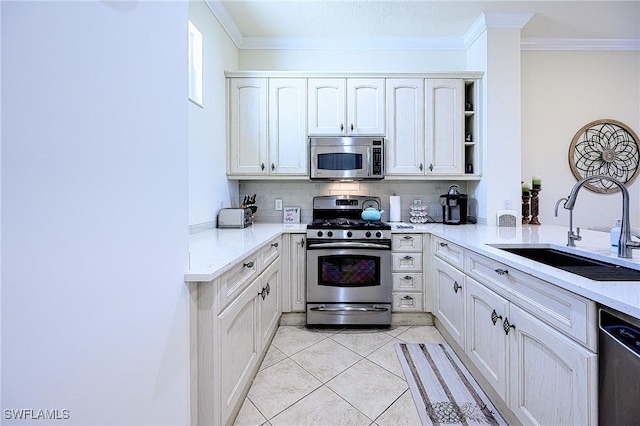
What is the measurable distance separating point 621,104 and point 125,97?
14.5 ft

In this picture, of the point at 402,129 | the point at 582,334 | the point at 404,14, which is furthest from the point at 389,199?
the point at 582,334

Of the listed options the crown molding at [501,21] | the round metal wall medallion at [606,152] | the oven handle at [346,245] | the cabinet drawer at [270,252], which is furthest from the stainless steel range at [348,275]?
the round metal wall medallion at [606,152]

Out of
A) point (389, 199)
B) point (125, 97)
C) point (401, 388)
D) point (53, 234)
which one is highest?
point (125, 97)

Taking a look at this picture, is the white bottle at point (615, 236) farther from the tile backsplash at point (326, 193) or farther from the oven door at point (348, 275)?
the tile backsplash at point (326, 193)

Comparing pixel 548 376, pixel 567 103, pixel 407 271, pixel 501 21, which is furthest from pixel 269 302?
pixel 567 103

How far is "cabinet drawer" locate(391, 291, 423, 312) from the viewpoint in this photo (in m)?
2.66

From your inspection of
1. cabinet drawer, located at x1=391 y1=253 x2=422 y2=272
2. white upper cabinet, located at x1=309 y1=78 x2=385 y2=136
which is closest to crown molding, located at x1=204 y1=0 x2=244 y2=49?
white upper cabinet, located at x1=309 y1=78 x2=385 y2=136

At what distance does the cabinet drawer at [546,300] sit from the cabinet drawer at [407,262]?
0.99 metres

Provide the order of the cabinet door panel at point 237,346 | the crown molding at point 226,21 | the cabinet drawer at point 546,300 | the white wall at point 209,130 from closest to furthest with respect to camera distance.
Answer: the cabinet drawer at point 546,300 < the cabinet door panel at point 237,346 < the white wall at point 209,130 < the crown molding at point 226,21

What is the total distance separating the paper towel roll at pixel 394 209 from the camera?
10.3 ft

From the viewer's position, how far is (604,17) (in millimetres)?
2691

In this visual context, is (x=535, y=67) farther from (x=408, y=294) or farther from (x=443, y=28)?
(x=408, y=294)

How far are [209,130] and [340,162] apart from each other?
4.03 feet

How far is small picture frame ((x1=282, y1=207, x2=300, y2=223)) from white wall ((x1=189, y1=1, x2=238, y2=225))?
0.59 meters
